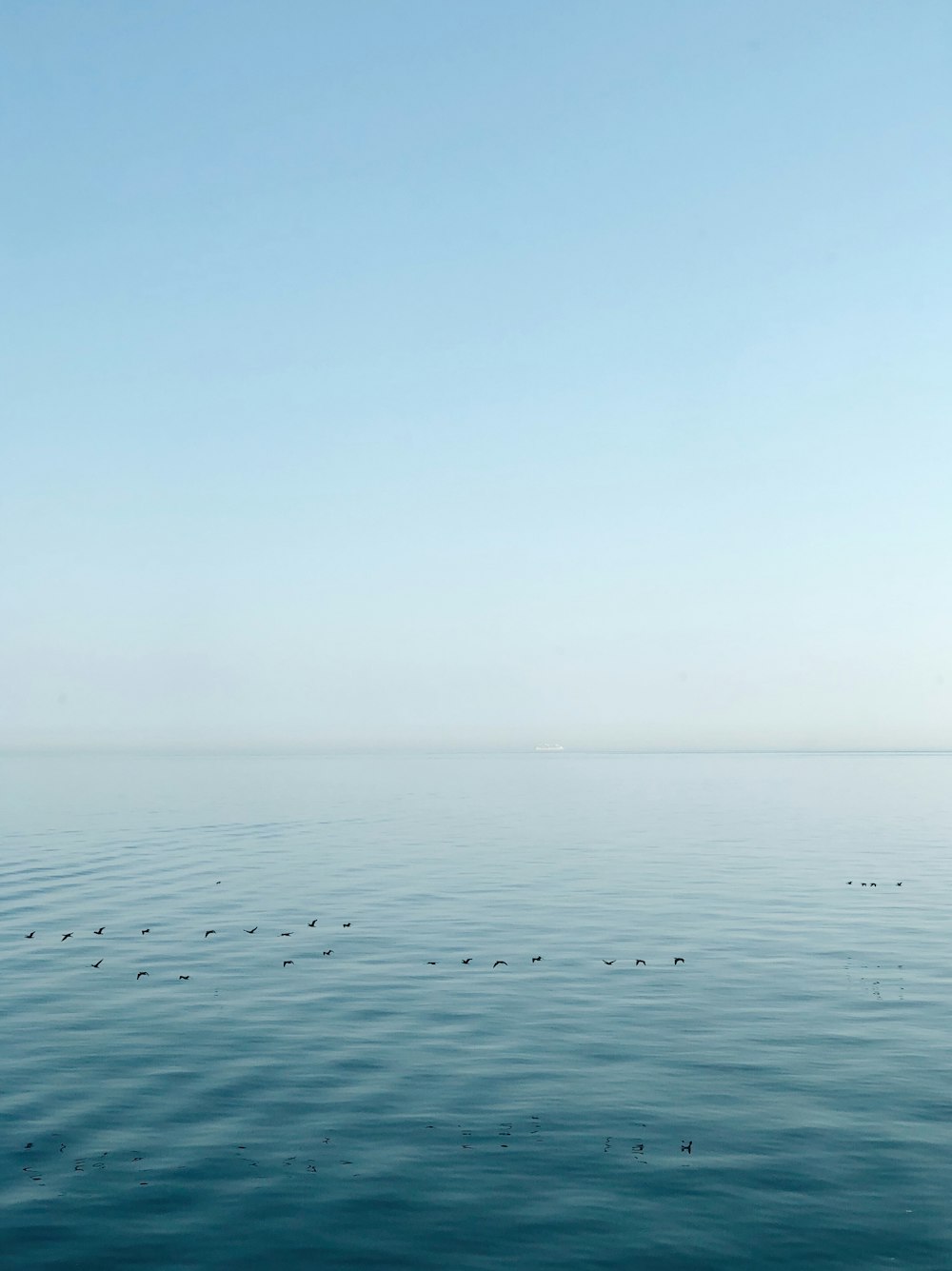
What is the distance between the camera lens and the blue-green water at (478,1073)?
66.5ft

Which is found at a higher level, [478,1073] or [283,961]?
[478,1073]

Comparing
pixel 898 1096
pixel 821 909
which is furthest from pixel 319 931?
pixel 898 1096

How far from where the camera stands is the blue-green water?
20266mm

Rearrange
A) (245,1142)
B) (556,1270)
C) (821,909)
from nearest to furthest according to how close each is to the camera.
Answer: (556,1270) < (245,1142) < (821,909)

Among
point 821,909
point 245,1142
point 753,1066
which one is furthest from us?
point 821,909

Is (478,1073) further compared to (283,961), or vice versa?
(283,961)

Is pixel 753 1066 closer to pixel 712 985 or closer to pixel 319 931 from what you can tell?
pixel 712 985

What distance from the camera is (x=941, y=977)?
40.6 meters

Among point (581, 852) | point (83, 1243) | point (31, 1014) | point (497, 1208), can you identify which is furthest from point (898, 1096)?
point (581, 852)

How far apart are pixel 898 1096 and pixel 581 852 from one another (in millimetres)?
58573

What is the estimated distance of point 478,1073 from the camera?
2955 cm

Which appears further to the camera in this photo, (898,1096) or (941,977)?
(941,977)

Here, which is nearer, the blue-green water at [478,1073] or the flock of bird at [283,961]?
the blue-green water at [478,1073]

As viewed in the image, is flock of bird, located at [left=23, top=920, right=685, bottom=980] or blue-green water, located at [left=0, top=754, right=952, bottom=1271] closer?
blue-green water, located at [left=0, top=754, right=952, bottom=1271]
